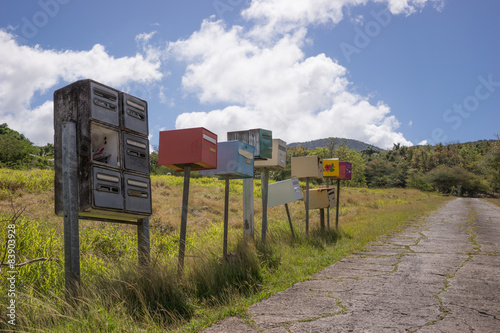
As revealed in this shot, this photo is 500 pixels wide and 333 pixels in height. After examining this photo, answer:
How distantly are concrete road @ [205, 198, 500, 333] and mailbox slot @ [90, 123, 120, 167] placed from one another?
158 cm

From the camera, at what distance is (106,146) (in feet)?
10.3

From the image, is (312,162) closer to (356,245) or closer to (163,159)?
(356,245)

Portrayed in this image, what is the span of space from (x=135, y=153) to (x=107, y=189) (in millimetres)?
429

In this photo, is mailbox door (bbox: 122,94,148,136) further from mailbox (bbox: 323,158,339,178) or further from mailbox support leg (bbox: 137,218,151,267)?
mailbox (bbox: 323,158,339,178)

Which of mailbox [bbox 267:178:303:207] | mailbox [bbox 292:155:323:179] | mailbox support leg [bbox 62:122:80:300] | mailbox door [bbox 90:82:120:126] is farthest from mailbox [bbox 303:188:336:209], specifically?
mailbox support leg [bbox 62:122:80:300]

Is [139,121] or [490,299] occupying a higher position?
[139,121]

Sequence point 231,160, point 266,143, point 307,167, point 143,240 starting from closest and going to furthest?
point 143,240, point 231,160, point 266,143, point 307,167

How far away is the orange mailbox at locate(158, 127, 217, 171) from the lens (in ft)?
11.9

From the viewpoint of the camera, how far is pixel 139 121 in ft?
10.5

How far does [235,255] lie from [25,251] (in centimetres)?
253

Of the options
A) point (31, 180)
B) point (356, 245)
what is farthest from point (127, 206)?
point (31, 180)

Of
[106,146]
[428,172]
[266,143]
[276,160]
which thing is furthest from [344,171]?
[428,172]

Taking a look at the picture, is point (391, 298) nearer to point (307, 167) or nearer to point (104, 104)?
point (104, 104)

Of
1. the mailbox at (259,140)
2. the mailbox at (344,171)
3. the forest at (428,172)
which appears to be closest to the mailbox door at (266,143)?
the mailbox at (259,140)
